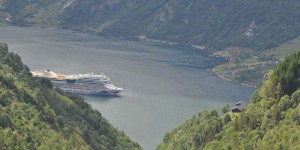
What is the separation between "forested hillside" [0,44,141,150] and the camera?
55.9m

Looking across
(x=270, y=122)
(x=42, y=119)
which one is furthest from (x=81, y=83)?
(x=270, y=122)

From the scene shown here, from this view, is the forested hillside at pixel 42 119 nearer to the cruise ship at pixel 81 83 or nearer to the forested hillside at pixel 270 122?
the forested hillside at pixel 270 122

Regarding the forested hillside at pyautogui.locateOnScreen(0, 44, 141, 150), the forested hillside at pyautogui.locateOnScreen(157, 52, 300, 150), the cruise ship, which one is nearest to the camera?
the forested hillside at pyautogui.locateOnScreen(157, 52, 300, 150)

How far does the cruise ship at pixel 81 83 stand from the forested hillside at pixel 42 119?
69.5 metres

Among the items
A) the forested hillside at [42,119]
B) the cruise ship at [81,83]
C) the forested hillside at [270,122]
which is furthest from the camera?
the cruise ship at [81,83]

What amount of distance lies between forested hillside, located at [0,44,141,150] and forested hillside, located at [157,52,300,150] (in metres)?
20.5

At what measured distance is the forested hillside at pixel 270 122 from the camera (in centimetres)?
5341

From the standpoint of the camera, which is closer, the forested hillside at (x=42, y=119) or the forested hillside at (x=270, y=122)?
the forested hillside at (x=270, y=122)

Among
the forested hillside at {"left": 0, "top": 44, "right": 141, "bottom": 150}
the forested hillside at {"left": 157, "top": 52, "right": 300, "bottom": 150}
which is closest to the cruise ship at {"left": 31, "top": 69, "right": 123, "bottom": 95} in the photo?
the forested hillside at {"left": 0, "top": 44, "right": 141, "bottom": 150}

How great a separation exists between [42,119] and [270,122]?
31249mm

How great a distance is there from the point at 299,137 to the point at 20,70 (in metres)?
57.4

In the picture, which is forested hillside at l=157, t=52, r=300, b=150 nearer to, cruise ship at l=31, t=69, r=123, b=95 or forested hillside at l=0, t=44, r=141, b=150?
forested hillside at l=0, t=44, r=141, b=150

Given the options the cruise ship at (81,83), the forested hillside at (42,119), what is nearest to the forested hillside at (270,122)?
the forested hillside at (42,119)

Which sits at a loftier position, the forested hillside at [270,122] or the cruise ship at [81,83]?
the forested hillside at [270,122]
